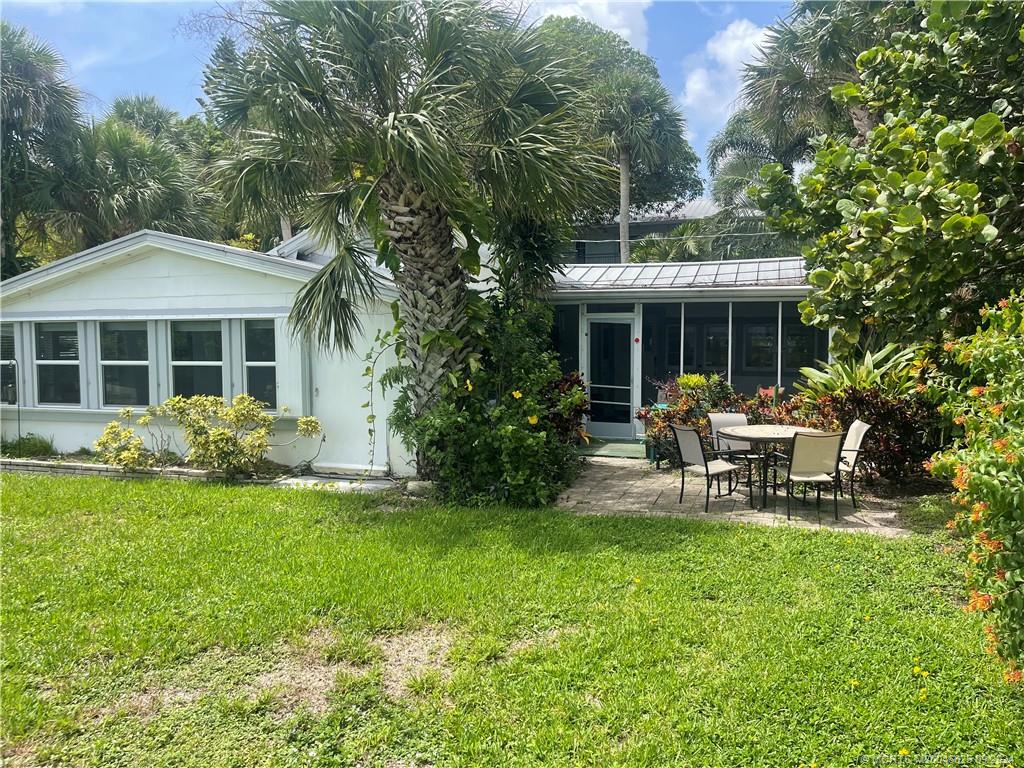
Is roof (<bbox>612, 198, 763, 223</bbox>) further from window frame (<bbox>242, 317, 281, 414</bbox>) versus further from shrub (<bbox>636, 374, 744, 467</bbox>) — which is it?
window frame (<bbox>242, 317, 281, 414</bbox>)

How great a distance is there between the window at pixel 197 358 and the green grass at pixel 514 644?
3.80m

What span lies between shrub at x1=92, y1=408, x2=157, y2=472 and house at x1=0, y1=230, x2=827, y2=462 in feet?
2.95

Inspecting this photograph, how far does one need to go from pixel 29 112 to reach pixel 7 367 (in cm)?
686

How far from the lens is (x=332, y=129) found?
7328 millimetres

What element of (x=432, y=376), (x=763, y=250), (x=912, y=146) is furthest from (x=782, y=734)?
(x=763, y=250)

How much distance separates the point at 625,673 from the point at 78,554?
5.28m

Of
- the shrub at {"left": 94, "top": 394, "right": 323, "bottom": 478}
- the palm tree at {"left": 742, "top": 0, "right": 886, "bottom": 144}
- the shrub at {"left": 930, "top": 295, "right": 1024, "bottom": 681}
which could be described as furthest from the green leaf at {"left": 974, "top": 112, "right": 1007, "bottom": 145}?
the palm tree at {"left": 742, "top": 0, "right": 886, "bottom": 144}

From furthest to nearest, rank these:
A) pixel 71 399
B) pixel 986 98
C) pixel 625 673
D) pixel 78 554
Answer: pixel 71 399
pixel 78 554
pixel 986 98
pixel 625 673

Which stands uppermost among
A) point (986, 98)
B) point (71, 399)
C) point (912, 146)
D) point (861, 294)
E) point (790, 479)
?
point (986, 98)

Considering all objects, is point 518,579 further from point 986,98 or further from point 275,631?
point 986,98

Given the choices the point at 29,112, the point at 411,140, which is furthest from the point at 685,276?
the point at 29,112

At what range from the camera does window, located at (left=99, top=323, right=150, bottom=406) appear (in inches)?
426

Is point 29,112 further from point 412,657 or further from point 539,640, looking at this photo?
point 539,640

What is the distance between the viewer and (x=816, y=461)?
7242 millimetres
